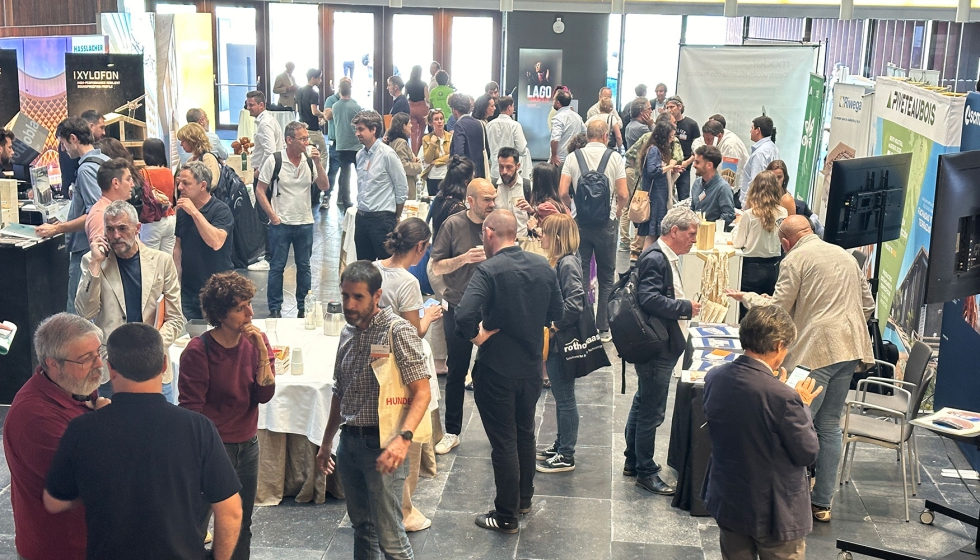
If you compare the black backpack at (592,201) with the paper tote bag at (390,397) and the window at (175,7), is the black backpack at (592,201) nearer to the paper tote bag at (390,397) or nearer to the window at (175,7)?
the paper tote bag at (390,397)

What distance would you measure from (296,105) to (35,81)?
4.39 metres

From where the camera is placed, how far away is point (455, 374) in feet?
18.0

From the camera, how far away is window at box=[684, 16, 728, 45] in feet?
56.7

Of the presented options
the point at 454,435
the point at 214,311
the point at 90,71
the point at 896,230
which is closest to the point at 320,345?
the point at 454,435

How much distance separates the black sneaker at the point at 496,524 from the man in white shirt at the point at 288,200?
10.2 feet

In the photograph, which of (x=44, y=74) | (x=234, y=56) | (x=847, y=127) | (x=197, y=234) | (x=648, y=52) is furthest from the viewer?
(x=234, y=56)

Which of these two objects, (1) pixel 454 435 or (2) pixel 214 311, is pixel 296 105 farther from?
(2) pixel 214 311

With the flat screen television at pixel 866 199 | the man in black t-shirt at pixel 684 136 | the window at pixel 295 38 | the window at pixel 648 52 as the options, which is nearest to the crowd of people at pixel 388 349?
the flat screen television at pixel 866 199

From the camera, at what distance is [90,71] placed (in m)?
9.12

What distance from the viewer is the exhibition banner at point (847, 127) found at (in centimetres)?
829

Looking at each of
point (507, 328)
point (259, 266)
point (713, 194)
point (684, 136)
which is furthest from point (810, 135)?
point (507, 328)

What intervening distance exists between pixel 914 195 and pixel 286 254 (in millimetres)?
4520

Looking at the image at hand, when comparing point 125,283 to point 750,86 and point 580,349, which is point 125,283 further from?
point 750,86

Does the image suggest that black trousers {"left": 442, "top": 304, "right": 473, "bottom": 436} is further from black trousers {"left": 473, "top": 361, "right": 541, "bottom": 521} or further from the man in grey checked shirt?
the man in grey checked shirt
